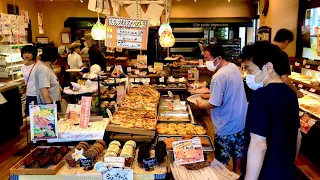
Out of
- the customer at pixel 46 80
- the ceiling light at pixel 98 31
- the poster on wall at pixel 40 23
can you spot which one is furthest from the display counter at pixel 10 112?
the poster on wall at pixel 40 23

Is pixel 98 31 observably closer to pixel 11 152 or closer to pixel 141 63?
pixel 141 63

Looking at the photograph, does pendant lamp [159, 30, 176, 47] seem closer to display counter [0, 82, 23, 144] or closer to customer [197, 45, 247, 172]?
display counter [0, 82, 23, 144]

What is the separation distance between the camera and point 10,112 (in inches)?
279

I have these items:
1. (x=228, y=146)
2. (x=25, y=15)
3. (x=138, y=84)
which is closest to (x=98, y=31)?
(x=138, y=84)

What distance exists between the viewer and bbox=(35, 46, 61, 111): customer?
16.4 feet

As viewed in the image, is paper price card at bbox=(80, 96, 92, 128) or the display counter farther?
the display counter

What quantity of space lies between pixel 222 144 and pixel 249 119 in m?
1.81

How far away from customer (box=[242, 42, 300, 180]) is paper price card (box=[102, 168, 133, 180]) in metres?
1.05

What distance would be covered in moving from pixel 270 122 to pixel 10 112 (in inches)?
245

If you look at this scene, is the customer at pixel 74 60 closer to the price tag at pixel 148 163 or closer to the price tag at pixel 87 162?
the price tag at pixel 87 162

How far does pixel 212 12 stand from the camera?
13352mm

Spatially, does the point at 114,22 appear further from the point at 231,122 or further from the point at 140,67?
the point at 140,67

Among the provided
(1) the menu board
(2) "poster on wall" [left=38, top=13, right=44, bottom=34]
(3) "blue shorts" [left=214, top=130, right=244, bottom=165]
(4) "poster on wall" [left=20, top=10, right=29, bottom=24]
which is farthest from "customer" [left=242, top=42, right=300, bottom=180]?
(2) "poster on wall" [left=38, top=13, right=44, bottom=34]

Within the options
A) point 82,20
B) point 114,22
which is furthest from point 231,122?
point 82,20
